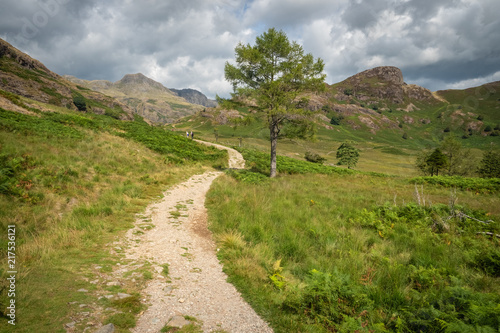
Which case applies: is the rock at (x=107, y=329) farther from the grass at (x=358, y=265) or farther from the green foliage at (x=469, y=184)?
the green foliage at (x=469, y=184)

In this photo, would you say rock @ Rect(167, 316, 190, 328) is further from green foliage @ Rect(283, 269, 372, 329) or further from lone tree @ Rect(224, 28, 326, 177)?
lone tree @ Rect(224, 28, 326, 177)

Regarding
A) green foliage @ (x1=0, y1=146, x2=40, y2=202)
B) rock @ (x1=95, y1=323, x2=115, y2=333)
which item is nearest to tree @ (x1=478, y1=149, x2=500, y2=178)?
rock @ (x1=95, y1=323, x2=115, y2=333)

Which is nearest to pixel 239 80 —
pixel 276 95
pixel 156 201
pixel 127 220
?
pixel 276 95

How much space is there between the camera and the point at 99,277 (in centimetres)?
478

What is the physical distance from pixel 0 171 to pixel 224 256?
370 inches

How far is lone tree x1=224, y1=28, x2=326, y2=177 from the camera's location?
671 inches

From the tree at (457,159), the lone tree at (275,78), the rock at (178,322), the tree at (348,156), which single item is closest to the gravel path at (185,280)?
the rock at (178,322)

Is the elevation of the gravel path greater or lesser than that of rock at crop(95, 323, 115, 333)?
lesser

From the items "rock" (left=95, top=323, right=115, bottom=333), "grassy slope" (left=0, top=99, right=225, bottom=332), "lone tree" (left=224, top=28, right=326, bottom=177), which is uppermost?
"lone tree" (left=224, top=28, right=326, bottom=177)

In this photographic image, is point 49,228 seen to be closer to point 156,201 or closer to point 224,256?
point 156,201

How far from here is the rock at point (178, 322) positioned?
362 centimetres

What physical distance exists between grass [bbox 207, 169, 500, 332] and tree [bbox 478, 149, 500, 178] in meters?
46.7

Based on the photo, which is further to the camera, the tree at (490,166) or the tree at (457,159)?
the tree at (457,159)

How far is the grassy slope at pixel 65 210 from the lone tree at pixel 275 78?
340 inches
